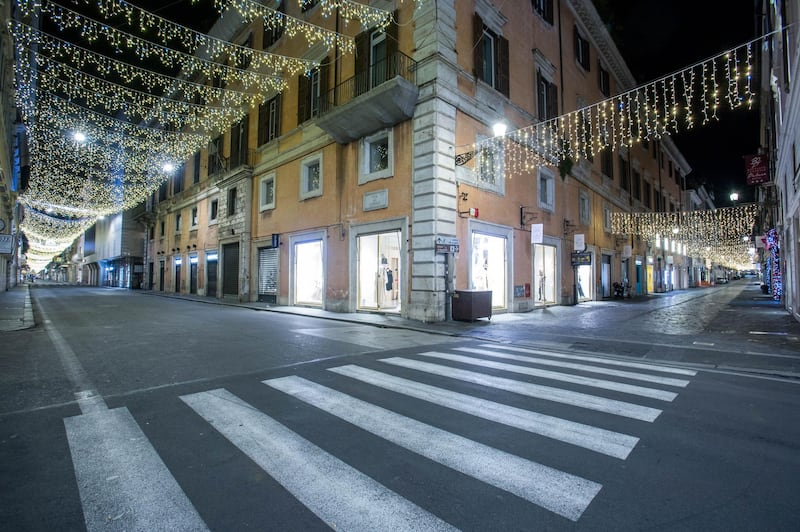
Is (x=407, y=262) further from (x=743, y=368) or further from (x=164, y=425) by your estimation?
(x=164, y=425)

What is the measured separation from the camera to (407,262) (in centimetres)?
1309

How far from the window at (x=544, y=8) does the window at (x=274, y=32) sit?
12.5 metres

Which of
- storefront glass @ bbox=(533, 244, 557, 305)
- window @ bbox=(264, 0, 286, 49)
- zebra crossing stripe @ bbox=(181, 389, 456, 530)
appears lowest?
zebra crossing stripe @ bbox=(181, 389, 456, 530)

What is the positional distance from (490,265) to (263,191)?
43.0 ft

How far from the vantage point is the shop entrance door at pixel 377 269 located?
15.3 meters

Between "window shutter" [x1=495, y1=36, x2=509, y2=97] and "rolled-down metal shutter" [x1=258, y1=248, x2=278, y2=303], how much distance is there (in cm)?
1294

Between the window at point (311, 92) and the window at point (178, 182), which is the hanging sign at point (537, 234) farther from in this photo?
the window at point (178, 182)

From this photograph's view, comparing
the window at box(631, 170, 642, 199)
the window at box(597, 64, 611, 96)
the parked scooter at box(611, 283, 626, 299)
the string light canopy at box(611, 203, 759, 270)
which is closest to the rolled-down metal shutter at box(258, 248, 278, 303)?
the parked scooter at box(611, 283, 626, 299)

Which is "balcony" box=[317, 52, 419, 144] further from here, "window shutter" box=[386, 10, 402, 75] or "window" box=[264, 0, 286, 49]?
"window" box=[264, 0, 286, 49]

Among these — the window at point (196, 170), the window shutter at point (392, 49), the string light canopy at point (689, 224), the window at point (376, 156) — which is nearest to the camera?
the window shutter at point (392, 49)

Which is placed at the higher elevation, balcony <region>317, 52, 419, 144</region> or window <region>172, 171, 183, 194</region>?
→ window <region>172, 171, 183, 194</region>

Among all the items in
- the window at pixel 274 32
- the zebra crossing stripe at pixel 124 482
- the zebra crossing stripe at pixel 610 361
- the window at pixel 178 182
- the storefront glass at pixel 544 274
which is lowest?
the zebra crossing stripe at pixel 610 361

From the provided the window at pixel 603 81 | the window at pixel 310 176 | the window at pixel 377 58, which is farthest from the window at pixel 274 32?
the window at pixel 603 81

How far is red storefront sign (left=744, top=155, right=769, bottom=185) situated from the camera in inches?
646
